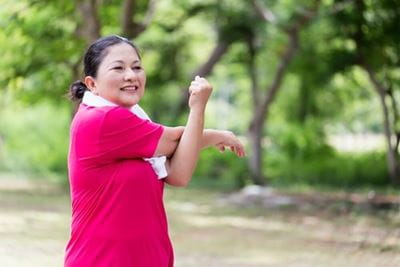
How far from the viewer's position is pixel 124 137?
212cm

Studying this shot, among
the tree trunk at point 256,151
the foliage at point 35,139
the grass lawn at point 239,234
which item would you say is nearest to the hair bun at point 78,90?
the grass lawn at point 239,234

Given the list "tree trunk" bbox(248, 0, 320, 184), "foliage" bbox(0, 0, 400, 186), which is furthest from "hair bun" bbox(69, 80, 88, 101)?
"tree trunk" bbox(248, 0, 320, 184)

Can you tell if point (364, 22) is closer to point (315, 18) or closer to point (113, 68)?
point (315, 18)

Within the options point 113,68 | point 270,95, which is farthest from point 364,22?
point 113,68

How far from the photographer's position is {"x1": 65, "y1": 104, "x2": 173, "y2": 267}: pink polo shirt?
208cm

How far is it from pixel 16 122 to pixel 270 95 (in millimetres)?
9086

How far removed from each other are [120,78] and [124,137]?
0.59ft

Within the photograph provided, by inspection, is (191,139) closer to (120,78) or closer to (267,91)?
(120,78)

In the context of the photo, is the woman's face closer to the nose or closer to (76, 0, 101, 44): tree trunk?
the nose

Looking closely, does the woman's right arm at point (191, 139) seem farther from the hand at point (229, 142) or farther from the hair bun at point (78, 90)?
the hair bun at point (78, 90)

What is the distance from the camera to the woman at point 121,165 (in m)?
2.08

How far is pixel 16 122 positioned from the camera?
2053 cm

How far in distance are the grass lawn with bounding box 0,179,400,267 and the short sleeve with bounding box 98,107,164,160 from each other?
5007 millimetres

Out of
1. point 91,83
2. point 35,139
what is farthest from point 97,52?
point 35,139
